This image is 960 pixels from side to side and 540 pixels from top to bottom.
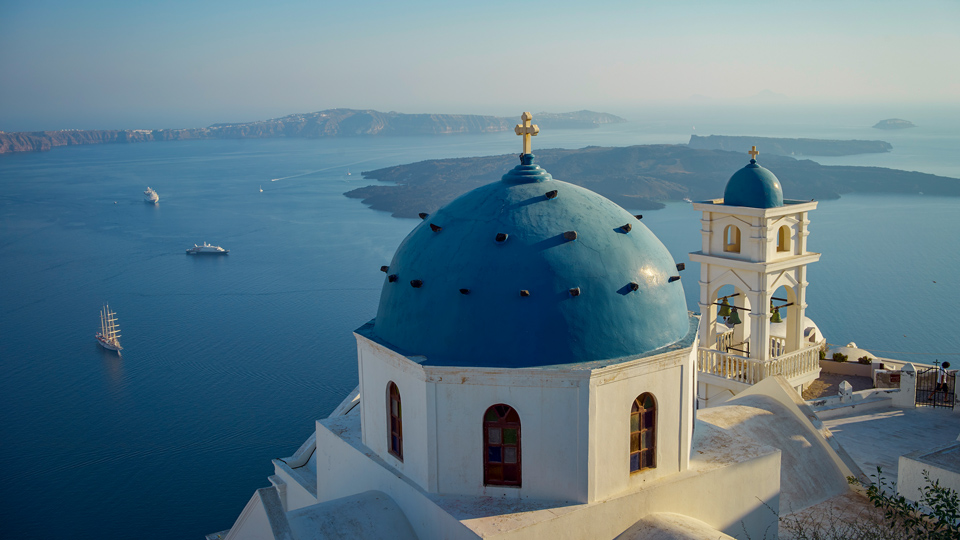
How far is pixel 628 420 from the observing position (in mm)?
7559

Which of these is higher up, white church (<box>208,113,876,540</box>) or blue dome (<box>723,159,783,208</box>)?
blue dome (<box>723,159,783,208</box>)

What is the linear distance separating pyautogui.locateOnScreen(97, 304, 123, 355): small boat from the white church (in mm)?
34117

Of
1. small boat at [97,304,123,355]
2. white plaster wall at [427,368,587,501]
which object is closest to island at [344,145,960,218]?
small boat at [97,304,123,355]

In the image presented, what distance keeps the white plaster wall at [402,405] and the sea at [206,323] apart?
18421 millimetres

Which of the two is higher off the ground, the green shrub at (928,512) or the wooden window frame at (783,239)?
the wooden window frame at (783,239)

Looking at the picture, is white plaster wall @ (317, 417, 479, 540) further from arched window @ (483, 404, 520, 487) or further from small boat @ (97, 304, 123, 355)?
small boat @ (97, 304, 123, 355)

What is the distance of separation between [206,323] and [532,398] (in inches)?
1509

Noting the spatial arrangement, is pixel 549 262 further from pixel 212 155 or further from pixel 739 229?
pixel 212 155

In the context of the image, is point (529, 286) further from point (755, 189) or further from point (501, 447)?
point (755, 189)

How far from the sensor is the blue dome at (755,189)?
14828 millimetres

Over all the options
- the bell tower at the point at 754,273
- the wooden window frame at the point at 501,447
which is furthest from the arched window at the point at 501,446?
the bell tower at the point at 754,273

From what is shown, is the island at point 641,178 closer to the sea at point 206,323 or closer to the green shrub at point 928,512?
the sea at point 206,323

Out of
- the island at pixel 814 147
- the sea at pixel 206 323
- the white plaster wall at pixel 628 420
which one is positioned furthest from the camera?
the island at pixel 814 147

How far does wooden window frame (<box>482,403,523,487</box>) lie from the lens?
7.47 m
